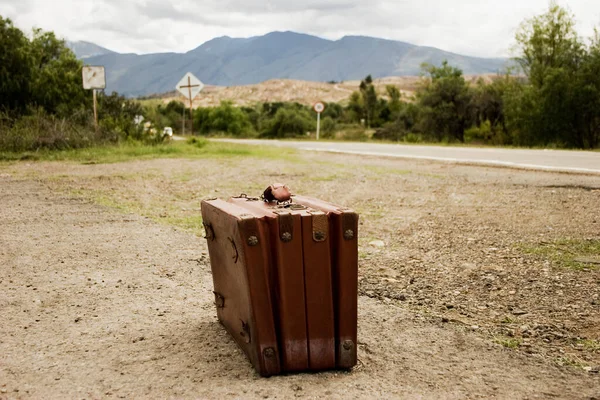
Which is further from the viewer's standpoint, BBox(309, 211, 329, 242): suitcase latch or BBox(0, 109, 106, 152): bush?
BBox(0, 109, 106, 152): bush

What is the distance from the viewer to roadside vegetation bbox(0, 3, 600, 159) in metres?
16.8

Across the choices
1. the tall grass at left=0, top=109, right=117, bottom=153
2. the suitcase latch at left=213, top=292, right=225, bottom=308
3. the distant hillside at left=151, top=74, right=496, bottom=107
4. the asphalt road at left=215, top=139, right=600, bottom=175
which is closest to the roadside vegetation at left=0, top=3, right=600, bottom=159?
the tall grass at left=0, top=109, right=117, bottom=153

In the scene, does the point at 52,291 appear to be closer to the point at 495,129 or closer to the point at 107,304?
the point at 107,304

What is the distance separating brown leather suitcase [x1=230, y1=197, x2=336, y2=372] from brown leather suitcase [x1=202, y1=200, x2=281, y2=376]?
55mm

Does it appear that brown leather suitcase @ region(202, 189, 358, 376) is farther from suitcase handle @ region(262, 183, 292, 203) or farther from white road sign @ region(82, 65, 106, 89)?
white road sign @ region(82, 65, 106, 89)

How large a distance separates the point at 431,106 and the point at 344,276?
3752 centimetres

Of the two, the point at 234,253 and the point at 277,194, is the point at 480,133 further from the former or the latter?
the point at 234,253

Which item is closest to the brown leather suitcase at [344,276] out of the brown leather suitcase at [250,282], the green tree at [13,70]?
the brown leather suitcase at [250,282]

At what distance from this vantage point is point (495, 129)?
3603 centimetres

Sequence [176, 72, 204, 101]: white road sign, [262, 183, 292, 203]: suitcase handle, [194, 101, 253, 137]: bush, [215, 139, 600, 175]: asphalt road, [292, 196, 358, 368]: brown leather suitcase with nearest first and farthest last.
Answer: [292, 196, 358, 368]: brown leather suitcase < [262, 183, 292, 203]: suitcase handle < [215, 139, 600, 175]: asphalt road < [176, 72, 204, 101]: white road sign < [194, 101, 253, 137]: bush

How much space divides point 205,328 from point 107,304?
2.76 ft

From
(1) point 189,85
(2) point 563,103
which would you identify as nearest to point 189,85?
(1) point 189,85

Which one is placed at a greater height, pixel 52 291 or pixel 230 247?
pixel 230 247

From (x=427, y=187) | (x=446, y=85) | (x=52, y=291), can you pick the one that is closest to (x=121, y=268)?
(x=52, y=291)
